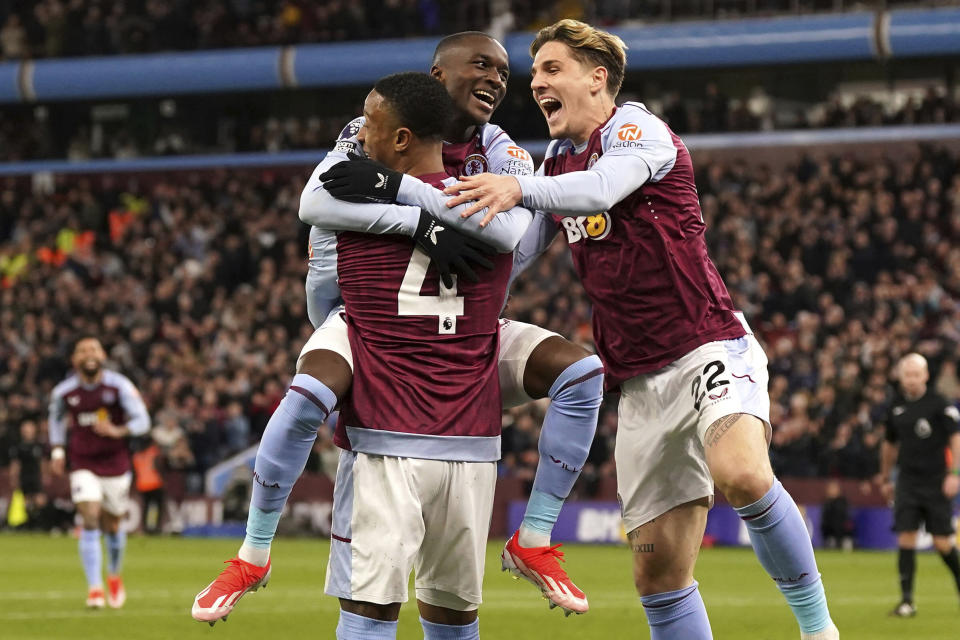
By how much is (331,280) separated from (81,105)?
3179 cm

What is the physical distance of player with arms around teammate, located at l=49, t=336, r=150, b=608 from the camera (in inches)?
543

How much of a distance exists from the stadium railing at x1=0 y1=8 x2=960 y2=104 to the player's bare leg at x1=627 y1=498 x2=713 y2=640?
21509mm

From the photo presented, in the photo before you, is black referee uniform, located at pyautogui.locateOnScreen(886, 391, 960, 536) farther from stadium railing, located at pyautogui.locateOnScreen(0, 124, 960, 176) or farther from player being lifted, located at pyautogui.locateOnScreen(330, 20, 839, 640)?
stadium railing, located at pyautogui.locateOnScreen(0, 124, 960, 176)

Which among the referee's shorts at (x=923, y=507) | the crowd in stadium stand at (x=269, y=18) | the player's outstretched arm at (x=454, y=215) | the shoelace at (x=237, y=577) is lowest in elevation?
the referee's shorts at (x=923, y=507)

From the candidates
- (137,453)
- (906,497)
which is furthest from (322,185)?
(137,453)

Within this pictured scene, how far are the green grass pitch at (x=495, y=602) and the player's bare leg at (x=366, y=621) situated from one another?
5.33 m

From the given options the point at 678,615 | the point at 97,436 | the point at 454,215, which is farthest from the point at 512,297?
the point at 454,215

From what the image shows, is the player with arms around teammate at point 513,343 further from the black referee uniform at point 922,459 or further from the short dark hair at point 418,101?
the black referee uniform at point 922,459

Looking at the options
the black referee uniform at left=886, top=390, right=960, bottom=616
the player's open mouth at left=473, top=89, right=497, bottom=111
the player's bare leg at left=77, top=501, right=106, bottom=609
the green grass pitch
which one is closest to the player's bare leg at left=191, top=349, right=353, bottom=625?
the player's open mouth at left=473, top=89, right=497, bottom=111

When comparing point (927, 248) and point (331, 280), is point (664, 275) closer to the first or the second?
point (331, 280)

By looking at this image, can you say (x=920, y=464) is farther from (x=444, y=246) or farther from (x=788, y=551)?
(x=444, y=246)

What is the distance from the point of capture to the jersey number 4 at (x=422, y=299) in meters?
5.31

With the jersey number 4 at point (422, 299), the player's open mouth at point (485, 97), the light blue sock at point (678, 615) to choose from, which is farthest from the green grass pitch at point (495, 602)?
the jersey number 4 at point (422, 299)

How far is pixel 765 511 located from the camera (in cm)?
582
